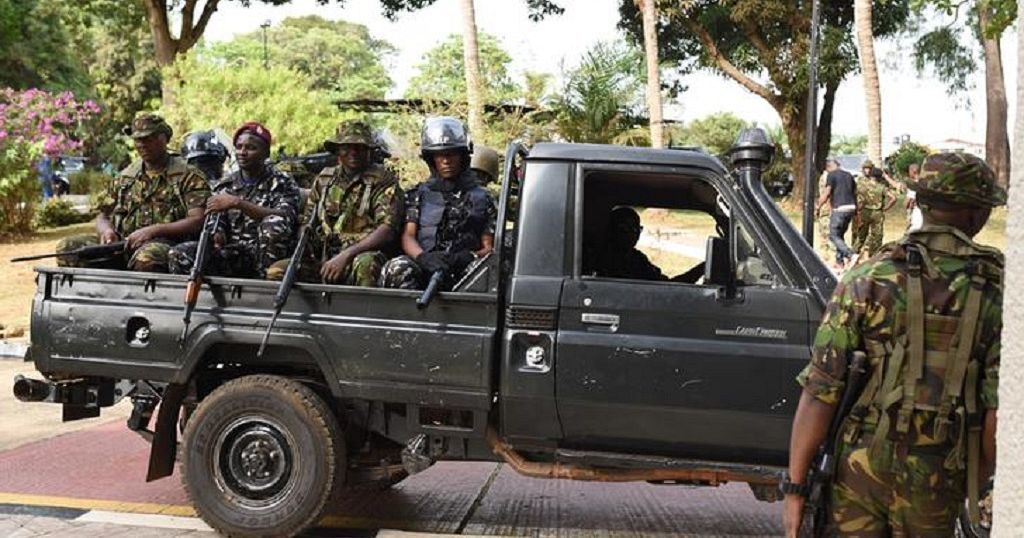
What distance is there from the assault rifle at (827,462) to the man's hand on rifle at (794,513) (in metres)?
0.02

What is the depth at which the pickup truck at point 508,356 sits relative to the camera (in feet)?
14.8

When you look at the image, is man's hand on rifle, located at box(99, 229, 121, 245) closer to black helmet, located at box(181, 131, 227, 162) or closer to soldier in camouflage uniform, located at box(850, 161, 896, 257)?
black helmet, located at box(181, 131, 227, 162)

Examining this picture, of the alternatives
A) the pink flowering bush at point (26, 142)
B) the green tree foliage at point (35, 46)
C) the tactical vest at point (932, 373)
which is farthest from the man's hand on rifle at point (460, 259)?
the green tree foliage at point (35, 46)

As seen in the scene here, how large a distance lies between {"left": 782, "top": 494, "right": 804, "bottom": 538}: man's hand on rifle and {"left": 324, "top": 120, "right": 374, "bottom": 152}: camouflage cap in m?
3.28

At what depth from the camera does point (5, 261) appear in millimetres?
16312

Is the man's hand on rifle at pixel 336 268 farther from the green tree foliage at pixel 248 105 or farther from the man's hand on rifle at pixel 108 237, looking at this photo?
the green tree foliage at pixel 248 105

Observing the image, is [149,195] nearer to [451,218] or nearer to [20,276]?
[451,218]

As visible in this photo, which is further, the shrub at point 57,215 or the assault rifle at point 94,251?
the shrub at point 57,215

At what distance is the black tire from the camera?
4.76 m

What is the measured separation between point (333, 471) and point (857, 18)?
15908 millimetres

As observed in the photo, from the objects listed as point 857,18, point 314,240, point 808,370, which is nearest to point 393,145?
point 857,18

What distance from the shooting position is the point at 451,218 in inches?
208

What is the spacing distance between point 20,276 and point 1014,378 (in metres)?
16.0

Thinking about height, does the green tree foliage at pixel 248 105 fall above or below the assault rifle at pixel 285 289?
above
